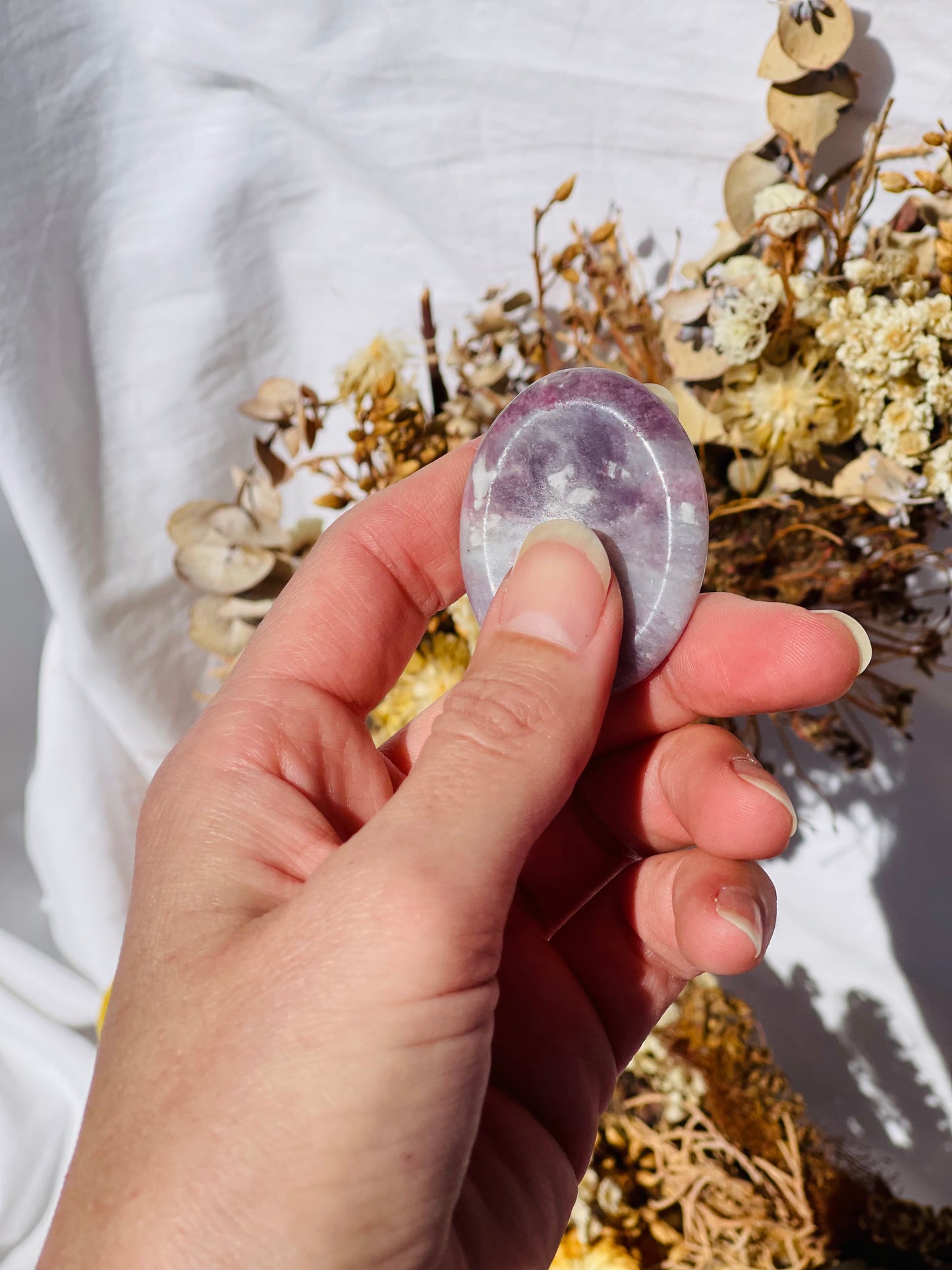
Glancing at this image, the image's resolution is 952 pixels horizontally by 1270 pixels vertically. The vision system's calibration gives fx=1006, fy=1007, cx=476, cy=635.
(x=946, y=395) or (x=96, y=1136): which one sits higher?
(x=946, y=395)

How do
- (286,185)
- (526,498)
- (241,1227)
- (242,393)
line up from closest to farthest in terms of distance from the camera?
(241,1227) < (526,498) < (286,185) < (242,393)

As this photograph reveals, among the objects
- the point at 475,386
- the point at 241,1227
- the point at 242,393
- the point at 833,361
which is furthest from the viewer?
the point at 242,393

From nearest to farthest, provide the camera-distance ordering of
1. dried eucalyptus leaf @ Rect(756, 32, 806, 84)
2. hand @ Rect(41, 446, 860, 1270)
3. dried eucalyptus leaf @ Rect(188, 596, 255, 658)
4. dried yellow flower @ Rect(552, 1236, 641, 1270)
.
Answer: hand @ Rect(41, 446, 860, 1270) → dried eucalyptus leaf @ Rect(756, 32, 806, 84) → dried yellow flower @ Rect(552, 1236, 641, 1270) → dried eucalyptus leaf @ Rect(188, 596, 255, 658)

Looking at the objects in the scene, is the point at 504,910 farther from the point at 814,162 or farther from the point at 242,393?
the point at 242,393

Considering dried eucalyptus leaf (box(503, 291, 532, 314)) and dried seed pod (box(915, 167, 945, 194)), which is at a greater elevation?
dried seed pod (box(915, 167, 945, 194))

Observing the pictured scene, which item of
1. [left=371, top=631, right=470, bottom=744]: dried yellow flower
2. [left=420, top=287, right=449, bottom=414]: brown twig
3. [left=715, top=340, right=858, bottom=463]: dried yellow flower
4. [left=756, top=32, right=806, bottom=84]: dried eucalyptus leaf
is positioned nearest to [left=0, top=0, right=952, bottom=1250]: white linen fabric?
[left=756, top=32, right=806, bottom=84]: dried eucalyptus leaf

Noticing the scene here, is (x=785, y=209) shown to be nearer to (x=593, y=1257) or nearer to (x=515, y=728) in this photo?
(x=515, y=728)

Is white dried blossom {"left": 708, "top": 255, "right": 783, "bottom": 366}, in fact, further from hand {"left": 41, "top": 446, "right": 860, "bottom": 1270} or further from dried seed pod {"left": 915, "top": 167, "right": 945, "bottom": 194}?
hand {"left": 41, "top": 446, "right": 860, "bottom": 1270}

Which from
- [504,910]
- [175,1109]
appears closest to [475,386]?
[504,910]
